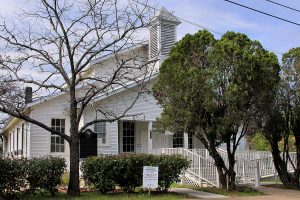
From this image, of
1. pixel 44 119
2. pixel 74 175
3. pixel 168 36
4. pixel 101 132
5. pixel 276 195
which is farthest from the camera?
pixel 168 36

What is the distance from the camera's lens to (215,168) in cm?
2011

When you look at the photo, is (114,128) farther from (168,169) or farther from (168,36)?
Result: (168,169)

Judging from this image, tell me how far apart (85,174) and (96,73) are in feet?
35.5

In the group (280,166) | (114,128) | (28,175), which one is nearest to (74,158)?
(28,175)

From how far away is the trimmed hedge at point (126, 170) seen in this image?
16.2m

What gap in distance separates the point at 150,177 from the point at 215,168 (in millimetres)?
4946

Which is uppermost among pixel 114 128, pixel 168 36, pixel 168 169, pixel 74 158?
pixel 168 36

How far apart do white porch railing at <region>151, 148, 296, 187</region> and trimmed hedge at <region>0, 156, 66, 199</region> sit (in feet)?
19.6

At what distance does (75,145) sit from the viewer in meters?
16.3

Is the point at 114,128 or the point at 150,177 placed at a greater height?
the point at 114,128

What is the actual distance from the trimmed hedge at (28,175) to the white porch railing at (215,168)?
235 inches

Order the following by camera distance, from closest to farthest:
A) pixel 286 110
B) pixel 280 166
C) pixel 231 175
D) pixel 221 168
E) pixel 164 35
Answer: pixel 231 175
pixel 221 168
pixel 286 110
pixel 280 166
pixel 164 35

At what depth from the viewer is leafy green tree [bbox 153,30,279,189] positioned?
17016 millimetres

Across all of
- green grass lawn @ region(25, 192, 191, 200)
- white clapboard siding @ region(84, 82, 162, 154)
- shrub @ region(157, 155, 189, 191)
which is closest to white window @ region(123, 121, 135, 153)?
white clapboard siding @ region(84, 82, 162, 154)
